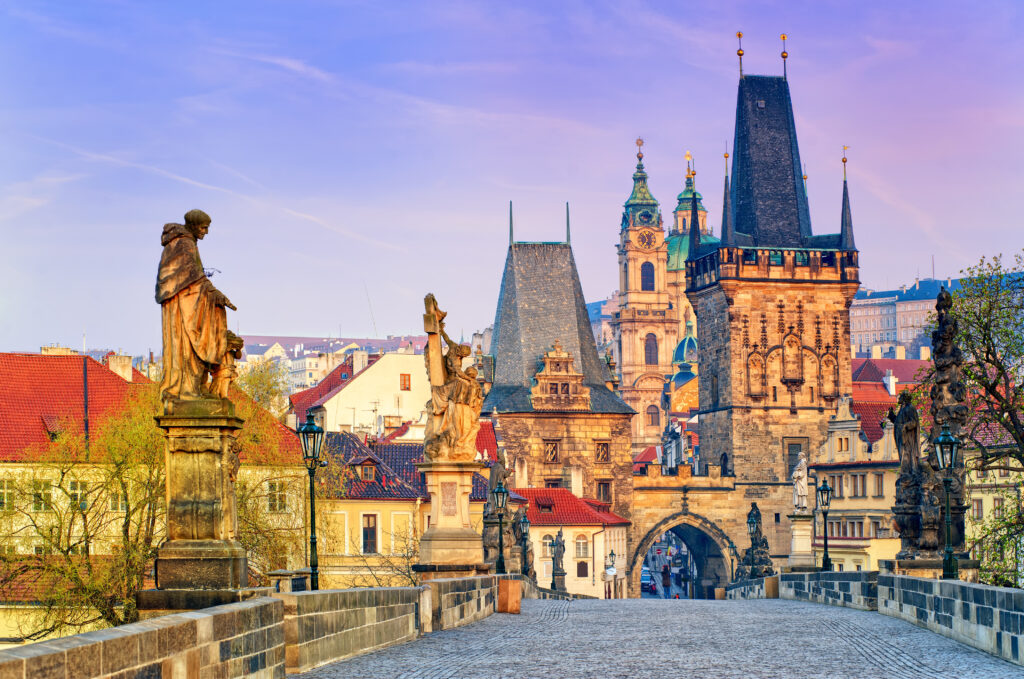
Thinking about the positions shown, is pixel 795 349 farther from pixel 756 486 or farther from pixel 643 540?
pixel 643 540

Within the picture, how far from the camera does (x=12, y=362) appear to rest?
5344 centimetres

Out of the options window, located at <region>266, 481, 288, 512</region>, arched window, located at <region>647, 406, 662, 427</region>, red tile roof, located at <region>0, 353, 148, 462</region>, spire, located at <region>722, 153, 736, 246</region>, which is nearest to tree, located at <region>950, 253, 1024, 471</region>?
window, located at <region>266, 481, 288, 512</region>

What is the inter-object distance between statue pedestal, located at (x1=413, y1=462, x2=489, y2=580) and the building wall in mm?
75746

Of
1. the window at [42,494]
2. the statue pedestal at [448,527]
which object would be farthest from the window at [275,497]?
the statue pedestal at [448,527]

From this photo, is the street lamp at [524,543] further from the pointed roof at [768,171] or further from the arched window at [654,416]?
the arched window at [654,416]

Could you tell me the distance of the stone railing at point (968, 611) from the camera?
48.6 feet

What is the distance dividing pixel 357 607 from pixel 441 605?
13.7 ft

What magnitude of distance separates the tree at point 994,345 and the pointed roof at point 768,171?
2353 inches

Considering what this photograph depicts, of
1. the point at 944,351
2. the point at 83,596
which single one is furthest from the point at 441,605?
the point at 83,596

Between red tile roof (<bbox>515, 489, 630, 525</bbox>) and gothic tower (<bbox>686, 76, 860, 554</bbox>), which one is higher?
gothic tower (<bbox>686, 76, 860, 554</bbox>)

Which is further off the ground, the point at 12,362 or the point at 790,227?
the point at 790,227

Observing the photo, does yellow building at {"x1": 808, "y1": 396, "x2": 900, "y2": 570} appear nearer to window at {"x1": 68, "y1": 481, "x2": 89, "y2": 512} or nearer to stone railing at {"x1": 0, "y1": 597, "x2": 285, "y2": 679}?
window at {"x1": 68, "y1": 481, "x2": 89, "y2": 512}

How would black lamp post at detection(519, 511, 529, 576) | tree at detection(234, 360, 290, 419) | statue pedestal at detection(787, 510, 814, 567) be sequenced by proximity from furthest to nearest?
1. tree at detection(234, 360, 290, 419)
2. black lamp post at detection(519, 511, 529, 576)
3. statue pedestal at detection(787, 510, 814, 567)

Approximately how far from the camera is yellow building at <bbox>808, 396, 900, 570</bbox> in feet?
270
